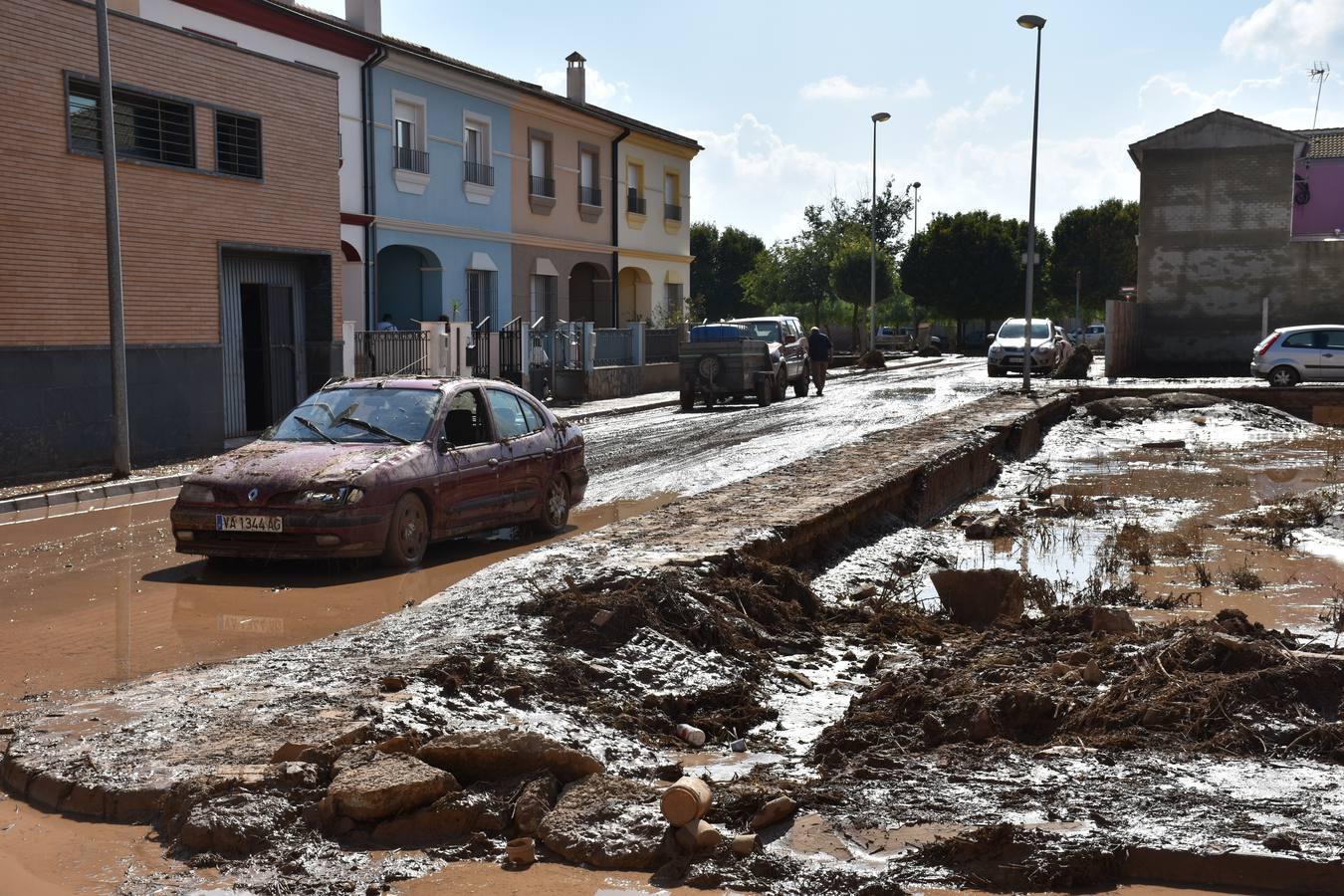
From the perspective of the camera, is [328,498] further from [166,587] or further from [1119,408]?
[1119,408]

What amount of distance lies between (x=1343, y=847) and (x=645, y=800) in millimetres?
2251

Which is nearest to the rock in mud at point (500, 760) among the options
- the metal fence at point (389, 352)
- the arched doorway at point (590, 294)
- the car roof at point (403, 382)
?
the car roof at point (403, 382)

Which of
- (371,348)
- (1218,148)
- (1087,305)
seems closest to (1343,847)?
(371,348)

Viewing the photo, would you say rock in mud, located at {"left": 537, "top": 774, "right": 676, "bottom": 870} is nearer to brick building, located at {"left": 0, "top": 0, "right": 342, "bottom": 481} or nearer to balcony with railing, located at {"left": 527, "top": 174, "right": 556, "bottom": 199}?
brick building, located at {"left": 0, "top": 0, "right": 342, "bottom": 481}

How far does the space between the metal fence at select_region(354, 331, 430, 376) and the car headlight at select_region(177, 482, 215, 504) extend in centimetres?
1431

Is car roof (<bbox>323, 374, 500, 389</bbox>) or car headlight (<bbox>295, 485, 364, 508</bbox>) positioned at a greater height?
car roof (<bbox>323, 374, 500, 389</bbox>)

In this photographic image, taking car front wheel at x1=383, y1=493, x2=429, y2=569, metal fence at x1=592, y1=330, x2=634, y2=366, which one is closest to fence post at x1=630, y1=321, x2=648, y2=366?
metal fence at x1=592, y1=330, x2=634, y2=366

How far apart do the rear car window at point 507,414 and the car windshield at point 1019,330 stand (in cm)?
3228

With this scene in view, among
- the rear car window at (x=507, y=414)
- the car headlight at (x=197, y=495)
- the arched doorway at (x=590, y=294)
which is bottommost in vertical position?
the car headlight at (x=197, y=495)

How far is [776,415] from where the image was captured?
27.1 m

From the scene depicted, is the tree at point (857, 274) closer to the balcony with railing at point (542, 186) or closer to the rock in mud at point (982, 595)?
the balcony with railing at point (542, 186)

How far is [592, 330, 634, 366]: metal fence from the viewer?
3353cm

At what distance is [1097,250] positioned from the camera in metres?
83.2

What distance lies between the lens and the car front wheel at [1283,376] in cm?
3291
